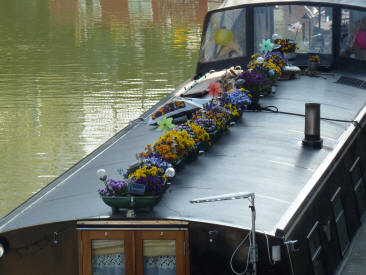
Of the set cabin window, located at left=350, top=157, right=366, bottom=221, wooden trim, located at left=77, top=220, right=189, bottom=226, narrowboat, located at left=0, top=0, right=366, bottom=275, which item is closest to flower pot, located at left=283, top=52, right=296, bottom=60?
narrowboat, located at left=0, top=0, right=366, bottom=275

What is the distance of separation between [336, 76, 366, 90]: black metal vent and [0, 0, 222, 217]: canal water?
22.2 ft

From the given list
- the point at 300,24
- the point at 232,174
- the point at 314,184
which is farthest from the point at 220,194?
the point at 300,24

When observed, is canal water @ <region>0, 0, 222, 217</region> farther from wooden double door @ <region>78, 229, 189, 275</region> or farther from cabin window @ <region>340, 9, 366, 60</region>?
wooden double door @ <region>78, 229, 189, 275</region>

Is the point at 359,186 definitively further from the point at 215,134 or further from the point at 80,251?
the point at 80,251

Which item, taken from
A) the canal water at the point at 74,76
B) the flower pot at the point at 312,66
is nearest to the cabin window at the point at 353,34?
the flower pot at the point at 312,66

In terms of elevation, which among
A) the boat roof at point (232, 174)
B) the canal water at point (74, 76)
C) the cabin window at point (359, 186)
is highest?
the boat roof at point (232, 174)

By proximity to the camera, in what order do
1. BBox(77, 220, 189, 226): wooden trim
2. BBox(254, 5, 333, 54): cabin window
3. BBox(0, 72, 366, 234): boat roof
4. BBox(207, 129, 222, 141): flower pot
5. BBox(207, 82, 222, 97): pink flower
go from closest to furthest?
BBox(77, 220, 189, 226): wooden trim < BBox(0, 72, 366, 234): boat roof < BBox(207, 129, 222, 141): flower pot < BBox(207, 82, 222, 97): pink flower < BBox(254, 5, 333, 54): cabin window

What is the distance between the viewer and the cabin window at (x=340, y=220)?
11648mm

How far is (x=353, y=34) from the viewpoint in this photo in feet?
58.6

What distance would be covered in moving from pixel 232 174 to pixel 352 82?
6.91 meters

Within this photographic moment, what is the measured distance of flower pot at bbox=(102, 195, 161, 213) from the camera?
8.98 metres

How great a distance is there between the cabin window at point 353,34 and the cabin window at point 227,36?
198 centimetres

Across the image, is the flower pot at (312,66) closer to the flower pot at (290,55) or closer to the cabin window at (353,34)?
the flower pot at (290,55)

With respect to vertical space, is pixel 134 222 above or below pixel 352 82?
above
